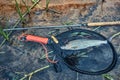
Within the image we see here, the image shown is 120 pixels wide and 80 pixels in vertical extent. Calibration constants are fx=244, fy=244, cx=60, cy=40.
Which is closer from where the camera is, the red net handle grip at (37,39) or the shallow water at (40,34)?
the shallow water at (40,34)

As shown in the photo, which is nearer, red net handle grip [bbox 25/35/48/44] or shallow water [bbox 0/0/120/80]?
shallow water [bbox 0/0/120/80]

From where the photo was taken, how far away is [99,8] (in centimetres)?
340

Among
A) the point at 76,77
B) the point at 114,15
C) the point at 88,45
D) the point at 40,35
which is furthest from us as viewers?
the point at 114,15

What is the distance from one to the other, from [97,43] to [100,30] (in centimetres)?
31

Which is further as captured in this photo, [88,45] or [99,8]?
[99,8]

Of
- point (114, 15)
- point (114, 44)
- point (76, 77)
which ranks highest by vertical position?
point (114, 15)

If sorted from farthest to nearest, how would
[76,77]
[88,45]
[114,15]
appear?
[114,15] < [88,45] < [76,77]

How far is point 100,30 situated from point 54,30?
59cm

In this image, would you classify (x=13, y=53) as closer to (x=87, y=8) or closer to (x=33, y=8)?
(x=33, y=8)

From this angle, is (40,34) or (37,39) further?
(40,34)

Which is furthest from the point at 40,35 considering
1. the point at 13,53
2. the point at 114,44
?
the point at 114,44

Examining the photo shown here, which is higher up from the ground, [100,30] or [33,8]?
[33,8]

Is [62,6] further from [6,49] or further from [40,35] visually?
[6,49]

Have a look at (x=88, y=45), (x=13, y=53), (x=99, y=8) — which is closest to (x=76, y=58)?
(x=88, y=45)
